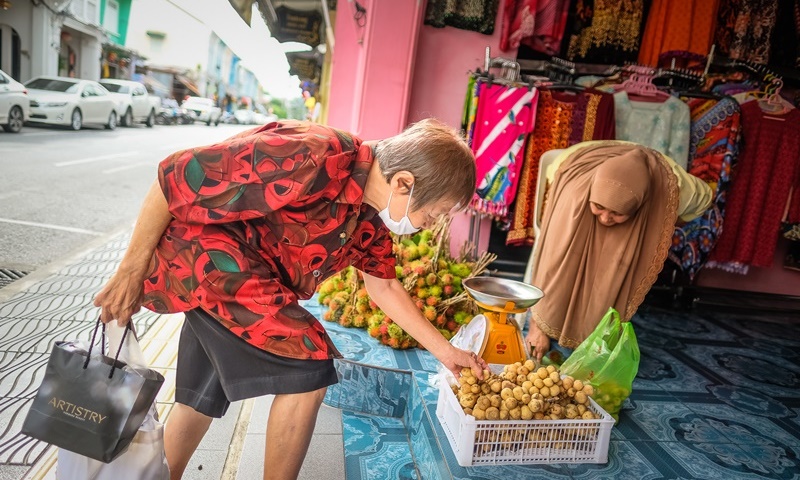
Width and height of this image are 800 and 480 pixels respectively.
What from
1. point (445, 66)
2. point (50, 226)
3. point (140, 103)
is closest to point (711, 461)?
point (445, 66)

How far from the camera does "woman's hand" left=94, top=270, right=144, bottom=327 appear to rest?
4.45ft

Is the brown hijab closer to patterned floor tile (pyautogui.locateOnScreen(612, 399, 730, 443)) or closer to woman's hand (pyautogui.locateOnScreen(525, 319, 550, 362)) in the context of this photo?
woman's hand (pyautogui.locateOnScreen(525, 319, 550, 362))

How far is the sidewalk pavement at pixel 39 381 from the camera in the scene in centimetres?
198

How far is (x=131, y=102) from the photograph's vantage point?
1550 cm

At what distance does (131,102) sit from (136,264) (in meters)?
16.3

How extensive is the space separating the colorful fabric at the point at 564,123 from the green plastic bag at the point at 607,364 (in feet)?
5.86

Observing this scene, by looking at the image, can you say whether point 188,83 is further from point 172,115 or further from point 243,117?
point 172,115

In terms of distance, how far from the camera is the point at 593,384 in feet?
6.89

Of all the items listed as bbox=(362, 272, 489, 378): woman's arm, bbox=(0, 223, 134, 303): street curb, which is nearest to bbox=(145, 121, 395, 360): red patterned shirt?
bbox=(362, 272, 489, 378): woman's arm

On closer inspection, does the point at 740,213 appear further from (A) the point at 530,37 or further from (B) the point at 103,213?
(B) the point at 103,213

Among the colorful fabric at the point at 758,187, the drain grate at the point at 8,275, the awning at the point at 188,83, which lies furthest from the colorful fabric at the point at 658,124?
the awning at the point at 188,83

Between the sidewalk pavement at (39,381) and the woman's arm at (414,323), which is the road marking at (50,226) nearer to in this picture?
the sidewalk pavement at (39,381)

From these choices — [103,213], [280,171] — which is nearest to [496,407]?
[280,171]

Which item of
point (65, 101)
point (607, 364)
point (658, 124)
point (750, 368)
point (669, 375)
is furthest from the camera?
point (65, 101)
